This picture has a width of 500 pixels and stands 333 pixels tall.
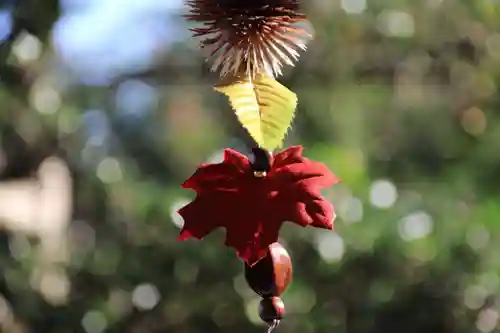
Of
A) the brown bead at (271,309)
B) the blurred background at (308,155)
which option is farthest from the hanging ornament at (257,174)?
the blurred background at (308,155)

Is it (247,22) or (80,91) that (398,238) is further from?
(247,22)

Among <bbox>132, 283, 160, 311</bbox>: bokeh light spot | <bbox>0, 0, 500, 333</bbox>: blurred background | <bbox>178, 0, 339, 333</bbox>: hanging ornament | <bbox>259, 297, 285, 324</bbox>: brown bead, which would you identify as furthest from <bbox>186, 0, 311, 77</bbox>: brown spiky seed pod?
<bbox>132, 283, 160, 311</bbox>: bokeh light spot

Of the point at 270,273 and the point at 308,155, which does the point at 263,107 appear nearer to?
the point at 270,273

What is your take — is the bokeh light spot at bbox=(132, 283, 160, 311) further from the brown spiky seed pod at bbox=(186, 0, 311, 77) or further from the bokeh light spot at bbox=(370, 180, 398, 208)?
the brown spiky seed pod at bbox=(186, 0, 311, 77)

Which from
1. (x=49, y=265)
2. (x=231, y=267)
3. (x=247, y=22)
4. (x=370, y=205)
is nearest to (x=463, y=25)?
(x=370, y=205)

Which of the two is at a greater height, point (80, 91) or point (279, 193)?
point (279, 193)

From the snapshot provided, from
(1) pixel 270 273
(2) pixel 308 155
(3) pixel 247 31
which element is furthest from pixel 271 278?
(2) pixel 308 155

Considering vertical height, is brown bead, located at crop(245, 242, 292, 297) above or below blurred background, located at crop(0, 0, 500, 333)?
above
